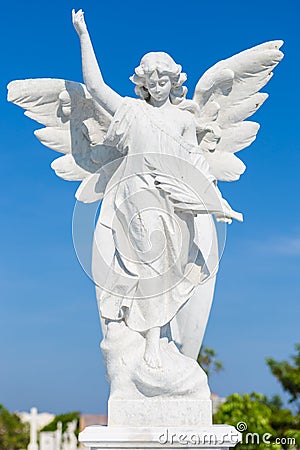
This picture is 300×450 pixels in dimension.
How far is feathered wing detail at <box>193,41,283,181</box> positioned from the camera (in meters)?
6.15

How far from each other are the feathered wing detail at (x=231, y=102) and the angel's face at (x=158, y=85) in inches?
19.7

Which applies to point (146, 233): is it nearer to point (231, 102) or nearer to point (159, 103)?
point (159, 103)

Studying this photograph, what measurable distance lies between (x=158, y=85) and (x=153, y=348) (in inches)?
75.5

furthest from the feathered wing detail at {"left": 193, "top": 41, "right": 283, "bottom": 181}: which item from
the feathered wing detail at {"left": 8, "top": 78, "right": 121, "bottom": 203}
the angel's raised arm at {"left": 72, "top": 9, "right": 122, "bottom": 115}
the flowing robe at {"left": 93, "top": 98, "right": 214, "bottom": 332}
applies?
the angel's raised arm at {"left": 72, "top": 9, "right": 122, "bottom": 115}

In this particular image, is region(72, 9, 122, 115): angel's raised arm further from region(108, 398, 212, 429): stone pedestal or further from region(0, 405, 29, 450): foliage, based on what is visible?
region(0, 405, 29, 450): foliage

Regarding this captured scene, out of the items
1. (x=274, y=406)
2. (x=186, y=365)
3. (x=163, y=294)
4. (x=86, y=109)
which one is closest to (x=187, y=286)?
(x=163, y=294)

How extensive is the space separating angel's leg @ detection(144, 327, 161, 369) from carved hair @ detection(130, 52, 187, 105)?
180 centimetres

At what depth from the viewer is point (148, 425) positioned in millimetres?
4992

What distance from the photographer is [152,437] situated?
487 centimetres

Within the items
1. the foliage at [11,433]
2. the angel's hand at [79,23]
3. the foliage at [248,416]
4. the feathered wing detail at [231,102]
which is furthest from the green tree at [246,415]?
the foliage at [11,433]

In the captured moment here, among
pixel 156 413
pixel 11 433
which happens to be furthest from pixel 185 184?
pixel 11 433

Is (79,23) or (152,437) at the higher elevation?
(79,23)

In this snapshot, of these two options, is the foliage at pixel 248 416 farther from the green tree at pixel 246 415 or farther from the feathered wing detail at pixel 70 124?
the feathered wing detail at pixel 70 124

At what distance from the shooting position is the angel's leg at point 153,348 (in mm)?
5047
